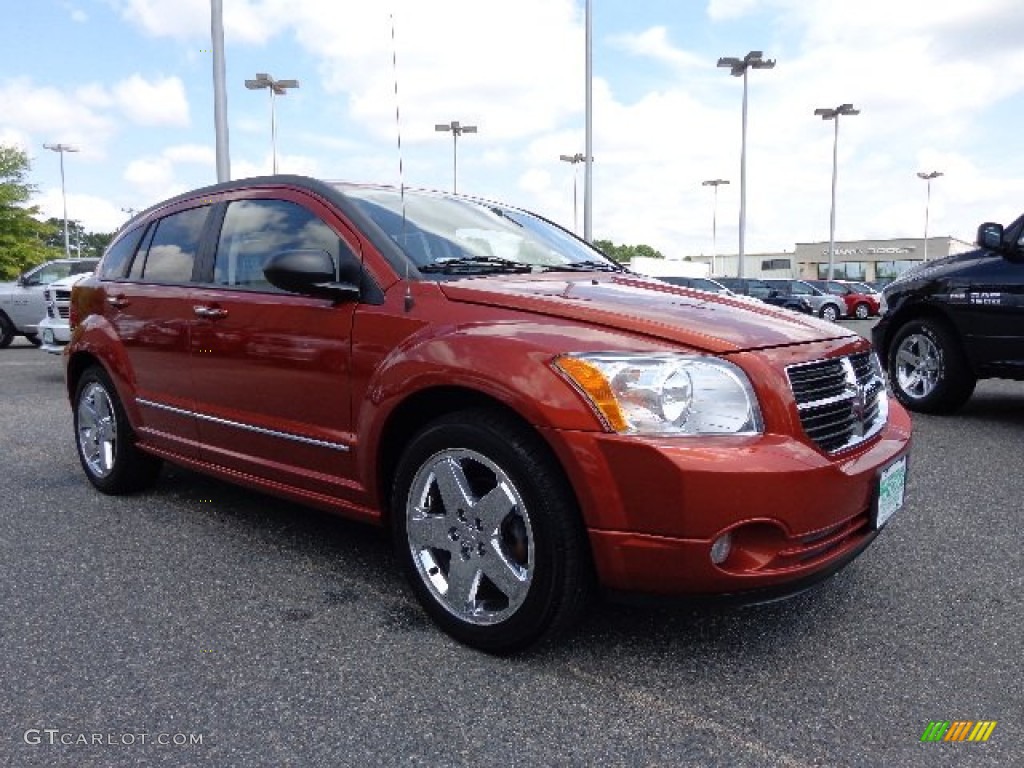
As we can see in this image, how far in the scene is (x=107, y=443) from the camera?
450 cm

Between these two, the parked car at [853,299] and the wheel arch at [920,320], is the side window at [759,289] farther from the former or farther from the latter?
the wheel arch at [920,320]

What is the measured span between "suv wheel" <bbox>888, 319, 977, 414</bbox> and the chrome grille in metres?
4.37

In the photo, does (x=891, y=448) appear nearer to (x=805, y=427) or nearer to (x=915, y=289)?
(x=805, y=427)

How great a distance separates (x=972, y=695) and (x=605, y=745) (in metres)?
1.06

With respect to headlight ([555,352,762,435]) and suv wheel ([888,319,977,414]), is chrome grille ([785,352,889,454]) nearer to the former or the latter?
headlight ([555,352,762,435])

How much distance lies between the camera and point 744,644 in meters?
2.68

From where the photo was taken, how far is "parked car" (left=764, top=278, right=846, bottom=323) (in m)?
32.3

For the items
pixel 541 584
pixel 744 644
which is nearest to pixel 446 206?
pixel 541 584

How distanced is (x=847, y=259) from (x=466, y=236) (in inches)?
4128

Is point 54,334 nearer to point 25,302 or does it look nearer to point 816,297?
point 25,302

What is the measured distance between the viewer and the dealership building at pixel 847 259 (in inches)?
3593

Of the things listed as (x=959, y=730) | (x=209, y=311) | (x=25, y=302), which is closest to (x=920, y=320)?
(x=959, y=730)
